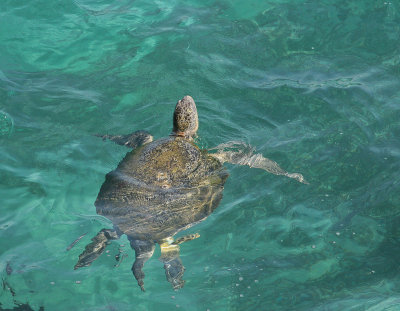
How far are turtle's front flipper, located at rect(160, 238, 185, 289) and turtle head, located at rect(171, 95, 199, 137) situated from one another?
67.3 inches

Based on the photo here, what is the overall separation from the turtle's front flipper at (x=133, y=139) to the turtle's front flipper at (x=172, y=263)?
1.51 m

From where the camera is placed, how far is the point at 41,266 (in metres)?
5.09

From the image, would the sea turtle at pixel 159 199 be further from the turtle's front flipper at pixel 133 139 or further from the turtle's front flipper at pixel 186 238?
the turtle's front flipper at pixel 133 139

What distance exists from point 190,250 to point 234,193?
0.97m

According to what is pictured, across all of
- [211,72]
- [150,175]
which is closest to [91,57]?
A: [211,72]

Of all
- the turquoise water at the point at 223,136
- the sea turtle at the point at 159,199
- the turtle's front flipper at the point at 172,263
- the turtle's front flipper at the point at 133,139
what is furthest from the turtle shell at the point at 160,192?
the turtle's front flipper at the point at 133,139

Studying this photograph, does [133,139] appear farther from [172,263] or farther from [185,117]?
[172,263]

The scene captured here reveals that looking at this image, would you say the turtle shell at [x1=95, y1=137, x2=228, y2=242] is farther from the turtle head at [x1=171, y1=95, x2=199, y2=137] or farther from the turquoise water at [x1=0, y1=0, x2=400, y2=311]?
the turtle head at [x1=171, y1=95, x2=199, y2=137]

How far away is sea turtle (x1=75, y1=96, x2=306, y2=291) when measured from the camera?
4.89 metres

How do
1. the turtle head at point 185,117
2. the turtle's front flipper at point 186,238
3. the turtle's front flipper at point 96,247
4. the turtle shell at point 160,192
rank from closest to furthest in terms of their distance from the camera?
the turtle shell at point 160,192, the turtle's front flipper at point 96,247, the turtle's front flipper at point 186,238, the turtle head at point 185,117

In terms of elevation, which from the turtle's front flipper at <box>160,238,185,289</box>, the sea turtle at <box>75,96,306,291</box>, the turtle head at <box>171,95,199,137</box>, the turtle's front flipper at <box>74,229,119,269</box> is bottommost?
the turtle's front flipper at <box>160,238,185,289</box>

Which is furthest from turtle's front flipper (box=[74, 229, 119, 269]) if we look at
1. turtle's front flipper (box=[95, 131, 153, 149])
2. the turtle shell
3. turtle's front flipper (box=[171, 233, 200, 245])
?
turtle's front flipper (box=[95, 131, 153, 149])

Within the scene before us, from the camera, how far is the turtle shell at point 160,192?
4.88 meters

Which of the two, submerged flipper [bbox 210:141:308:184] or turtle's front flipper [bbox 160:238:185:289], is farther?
submerged flipper [bbox 210:141:308:184]
